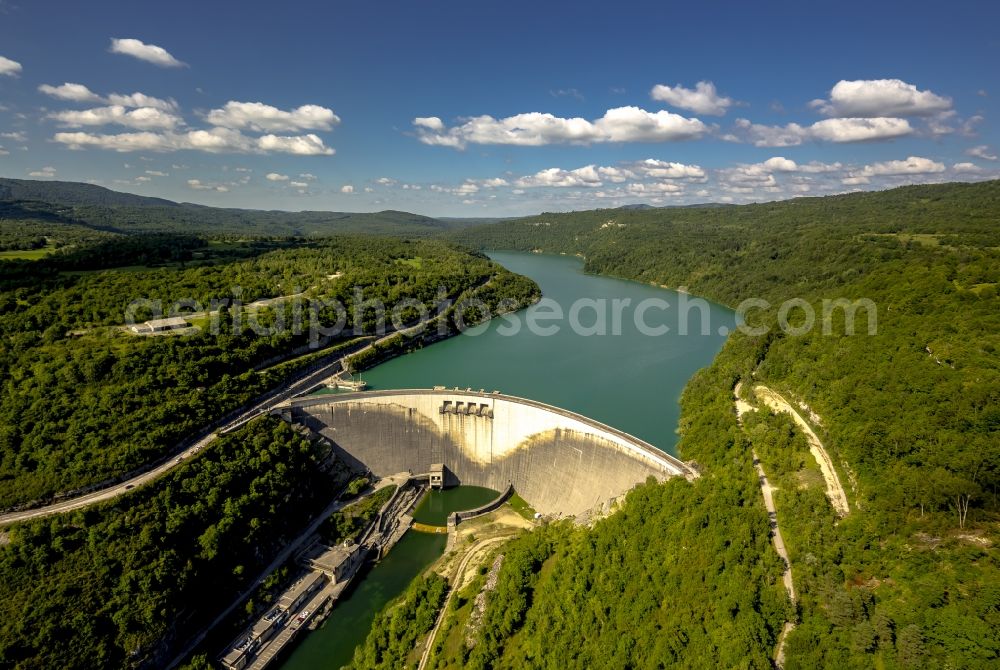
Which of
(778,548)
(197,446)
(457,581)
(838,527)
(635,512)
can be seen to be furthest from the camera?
(197,446)

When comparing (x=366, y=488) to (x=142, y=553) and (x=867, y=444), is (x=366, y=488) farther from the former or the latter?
(x=867, y=444)

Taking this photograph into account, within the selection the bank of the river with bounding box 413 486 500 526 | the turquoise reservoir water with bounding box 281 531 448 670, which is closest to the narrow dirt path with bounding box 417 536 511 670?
the turquoise reservoir water with bounding box 281 531 448 670

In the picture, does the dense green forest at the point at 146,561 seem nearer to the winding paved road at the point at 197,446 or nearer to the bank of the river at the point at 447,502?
the winding paved road at the point at 197,446

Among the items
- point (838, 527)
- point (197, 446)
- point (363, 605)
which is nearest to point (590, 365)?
point (838, 527)

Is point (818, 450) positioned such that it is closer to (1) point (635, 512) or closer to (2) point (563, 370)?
(1) point (635, 512)

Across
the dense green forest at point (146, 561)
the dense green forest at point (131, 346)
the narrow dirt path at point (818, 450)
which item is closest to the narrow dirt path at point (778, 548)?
the narrow dirt path at point (818, 450)

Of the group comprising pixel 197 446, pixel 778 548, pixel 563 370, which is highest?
pixel 197 446
